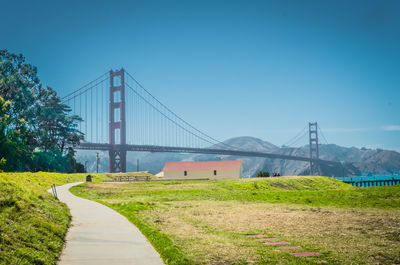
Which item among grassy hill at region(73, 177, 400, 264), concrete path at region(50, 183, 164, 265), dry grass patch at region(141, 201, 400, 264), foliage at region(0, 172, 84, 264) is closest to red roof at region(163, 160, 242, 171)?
grassy hill at region(73, 177, 400, 264)

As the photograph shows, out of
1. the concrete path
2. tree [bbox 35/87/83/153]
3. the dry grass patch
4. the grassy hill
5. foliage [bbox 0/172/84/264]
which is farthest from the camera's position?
tree [bbox 35/87/83/153]

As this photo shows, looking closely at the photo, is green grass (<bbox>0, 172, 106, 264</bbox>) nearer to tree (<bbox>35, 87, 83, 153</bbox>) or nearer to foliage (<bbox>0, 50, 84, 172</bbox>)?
foliage (<bbox>0, 50, 84, 172</bbox>)

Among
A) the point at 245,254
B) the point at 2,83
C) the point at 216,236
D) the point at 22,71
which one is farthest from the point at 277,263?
the point at 22,71

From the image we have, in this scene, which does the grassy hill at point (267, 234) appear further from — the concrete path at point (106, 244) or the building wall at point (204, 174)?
the building wall at point (204, 174)

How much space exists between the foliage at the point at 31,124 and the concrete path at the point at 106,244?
123ft

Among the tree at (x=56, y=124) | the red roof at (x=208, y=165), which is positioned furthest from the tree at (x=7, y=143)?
the red roof at (x=208, y=165)

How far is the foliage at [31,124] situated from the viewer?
47425 mm

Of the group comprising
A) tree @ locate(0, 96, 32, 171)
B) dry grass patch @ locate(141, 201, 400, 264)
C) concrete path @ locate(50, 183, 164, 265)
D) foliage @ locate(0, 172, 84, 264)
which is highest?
tree @ locate(0, 96, 32, 171)

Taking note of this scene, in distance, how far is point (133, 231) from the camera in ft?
42.1

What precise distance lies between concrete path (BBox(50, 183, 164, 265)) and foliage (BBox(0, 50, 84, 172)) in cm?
3736

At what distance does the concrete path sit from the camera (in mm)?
8555

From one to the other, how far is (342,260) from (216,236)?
481cm

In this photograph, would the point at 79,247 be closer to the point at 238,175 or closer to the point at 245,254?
the point at 245,254

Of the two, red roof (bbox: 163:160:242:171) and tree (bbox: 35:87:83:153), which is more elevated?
tree (bbox: 35:87:83:153)
